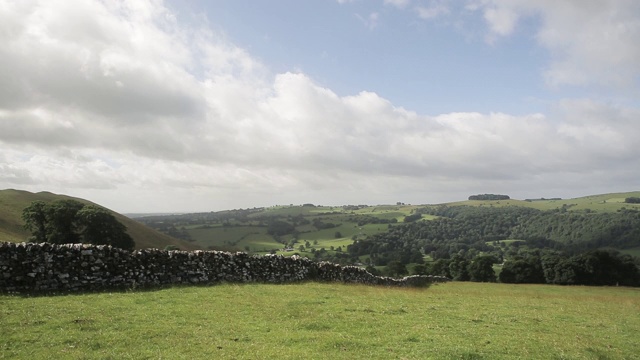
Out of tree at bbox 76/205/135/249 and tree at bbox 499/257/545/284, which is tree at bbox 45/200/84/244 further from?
tree at bbox 499/257/545/284

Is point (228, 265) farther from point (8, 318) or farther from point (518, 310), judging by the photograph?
point (518, 310)

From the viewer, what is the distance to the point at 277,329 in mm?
11641

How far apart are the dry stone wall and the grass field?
1.51 meters

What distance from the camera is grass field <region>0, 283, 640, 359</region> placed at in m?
9.29

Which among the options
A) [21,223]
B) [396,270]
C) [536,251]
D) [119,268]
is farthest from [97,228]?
[536,251]

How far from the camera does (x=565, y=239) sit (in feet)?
563

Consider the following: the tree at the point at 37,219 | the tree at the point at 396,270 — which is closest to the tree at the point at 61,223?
the tree at the point at 37,219

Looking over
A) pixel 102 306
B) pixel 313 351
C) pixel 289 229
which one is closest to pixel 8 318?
pixel 102 306

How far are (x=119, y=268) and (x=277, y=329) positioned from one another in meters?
9.54

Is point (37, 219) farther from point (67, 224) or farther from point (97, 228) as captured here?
point (97, 228)

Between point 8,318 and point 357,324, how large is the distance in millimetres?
10101

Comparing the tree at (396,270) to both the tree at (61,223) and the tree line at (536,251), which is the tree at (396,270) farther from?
the tree at (61,223)

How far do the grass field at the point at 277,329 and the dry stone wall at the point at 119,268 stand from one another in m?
1.51

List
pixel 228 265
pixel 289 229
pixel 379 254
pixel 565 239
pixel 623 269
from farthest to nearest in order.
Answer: pixel 289 229 < pixel 565 239 < pixel 379 254 < pixel 623 269 < pixel 228 265
